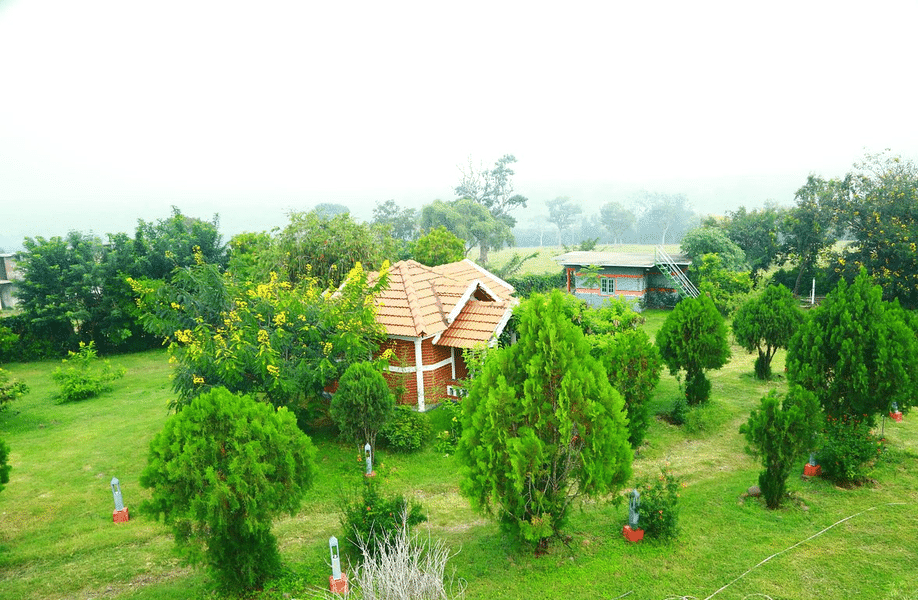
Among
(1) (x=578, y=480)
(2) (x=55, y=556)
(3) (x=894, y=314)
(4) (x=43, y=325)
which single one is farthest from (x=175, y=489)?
(4) (x=43, y=325)

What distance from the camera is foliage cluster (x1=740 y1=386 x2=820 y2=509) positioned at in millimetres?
7367

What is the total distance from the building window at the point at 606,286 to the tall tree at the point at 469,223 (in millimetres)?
20000

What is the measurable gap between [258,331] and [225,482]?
4939mm

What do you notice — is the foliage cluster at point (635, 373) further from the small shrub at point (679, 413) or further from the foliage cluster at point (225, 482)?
the foliage cluster at point (225, 482)

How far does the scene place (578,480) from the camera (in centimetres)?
640

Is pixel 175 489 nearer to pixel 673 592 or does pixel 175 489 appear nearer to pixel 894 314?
pixel 673 592

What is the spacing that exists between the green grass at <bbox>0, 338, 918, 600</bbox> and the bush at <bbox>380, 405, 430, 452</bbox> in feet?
0.88

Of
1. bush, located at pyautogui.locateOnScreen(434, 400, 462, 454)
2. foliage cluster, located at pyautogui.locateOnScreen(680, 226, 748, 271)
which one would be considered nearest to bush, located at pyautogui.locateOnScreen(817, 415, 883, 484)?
bush, located at pyautogui.locateOnScreen(434, 400, 462, 454)

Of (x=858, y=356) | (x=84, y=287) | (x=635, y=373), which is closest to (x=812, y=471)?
(x=858, y=356)

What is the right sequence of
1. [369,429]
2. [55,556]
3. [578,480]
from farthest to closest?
[369,429] → [55,556] → [578,480]

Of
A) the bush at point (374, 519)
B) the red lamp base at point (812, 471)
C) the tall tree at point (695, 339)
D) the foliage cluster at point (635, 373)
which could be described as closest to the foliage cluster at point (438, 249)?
the tall tree at point (695, 339)

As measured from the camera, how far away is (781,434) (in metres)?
7.35

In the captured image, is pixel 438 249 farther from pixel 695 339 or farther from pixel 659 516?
pixel 659 516

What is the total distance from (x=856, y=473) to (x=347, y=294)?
9385 mm
